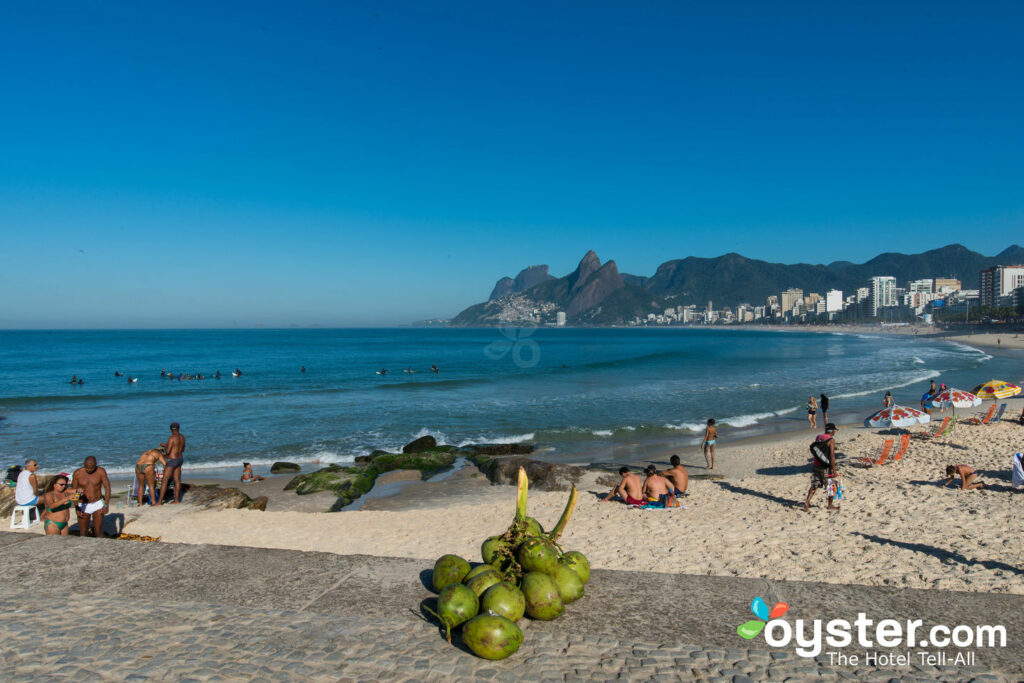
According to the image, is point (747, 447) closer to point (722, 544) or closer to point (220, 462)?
point (722, 544)

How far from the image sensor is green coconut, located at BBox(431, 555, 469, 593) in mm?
4805

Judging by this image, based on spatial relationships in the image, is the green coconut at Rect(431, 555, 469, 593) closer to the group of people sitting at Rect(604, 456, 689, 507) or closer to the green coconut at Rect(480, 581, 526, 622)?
the green coconut at Rect(480, 581, 526, 622)

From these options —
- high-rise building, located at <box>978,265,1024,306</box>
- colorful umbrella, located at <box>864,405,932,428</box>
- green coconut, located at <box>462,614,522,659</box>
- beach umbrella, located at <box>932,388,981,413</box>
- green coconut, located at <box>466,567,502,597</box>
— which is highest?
high-rise building, located at <box>978,265,1024,306</box>

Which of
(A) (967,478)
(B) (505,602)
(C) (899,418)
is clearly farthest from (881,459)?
(B) (505,602)

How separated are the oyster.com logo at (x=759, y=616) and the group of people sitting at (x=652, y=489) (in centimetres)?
590

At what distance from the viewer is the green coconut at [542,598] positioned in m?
4.38

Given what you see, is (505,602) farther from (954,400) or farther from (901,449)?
(954,400)

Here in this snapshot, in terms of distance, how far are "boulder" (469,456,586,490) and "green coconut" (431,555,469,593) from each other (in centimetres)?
814

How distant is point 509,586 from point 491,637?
0.47m

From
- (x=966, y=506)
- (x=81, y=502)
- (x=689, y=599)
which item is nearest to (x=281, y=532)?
(x=81, y=502)

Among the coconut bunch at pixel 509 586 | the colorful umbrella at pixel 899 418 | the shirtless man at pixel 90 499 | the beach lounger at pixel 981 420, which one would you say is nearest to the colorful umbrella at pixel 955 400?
the beach lounger at pixel 981 420

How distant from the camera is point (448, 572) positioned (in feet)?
15.8

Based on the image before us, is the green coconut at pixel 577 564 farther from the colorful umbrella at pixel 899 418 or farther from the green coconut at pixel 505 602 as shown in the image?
the colorful umbrella at pixel 899 418

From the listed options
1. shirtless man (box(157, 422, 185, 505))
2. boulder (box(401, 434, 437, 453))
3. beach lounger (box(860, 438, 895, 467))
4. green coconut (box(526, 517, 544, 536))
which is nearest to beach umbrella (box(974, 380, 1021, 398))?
beach lounger (box(860, 438, 895, 467))
